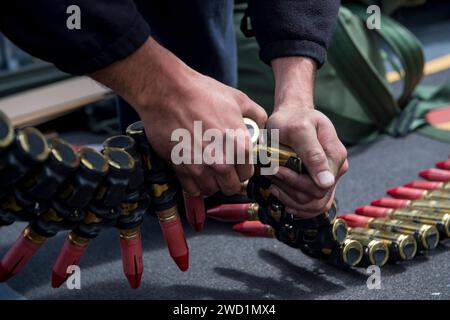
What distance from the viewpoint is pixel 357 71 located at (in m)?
1.80

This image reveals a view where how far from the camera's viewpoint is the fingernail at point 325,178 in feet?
2.96

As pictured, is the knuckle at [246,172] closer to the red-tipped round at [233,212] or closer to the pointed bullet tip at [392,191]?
the red-tipped round at [233,212]

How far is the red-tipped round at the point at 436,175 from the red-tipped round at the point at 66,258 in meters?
0.89

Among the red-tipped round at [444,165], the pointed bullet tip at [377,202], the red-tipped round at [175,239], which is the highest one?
the red-tipped round at [175,239]

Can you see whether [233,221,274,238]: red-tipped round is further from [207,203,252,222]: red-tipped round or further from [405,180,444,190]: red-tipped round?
[405,180,444,190]: red-tipped round

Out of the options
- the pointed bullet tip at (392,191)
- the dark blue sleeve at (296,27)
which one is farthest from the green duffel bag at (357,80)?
the dark blue sleeve at (296,27)

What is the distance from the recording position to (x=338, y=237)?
3.43 ft

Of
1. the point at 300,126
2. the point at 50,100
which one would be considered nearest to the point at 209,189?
the point at 300,126

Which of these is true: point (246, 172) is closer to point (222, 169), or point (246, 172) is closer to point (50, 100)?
point (222, 169)

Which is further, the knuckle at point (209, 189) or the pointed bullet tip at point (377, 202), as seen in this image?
the pointed bullet tip at point (377, 202)

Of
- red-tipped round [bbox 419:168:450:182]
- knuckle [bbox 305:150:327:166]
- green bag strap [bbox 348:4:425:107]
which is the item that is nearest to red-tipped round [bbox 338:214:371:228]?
red-tipped round [bbox 419:168:450:182]

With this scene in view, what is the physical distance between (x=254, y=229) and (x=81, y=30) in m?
0.56

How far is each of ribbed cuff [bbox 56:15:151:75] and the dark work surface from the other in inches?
17.9
